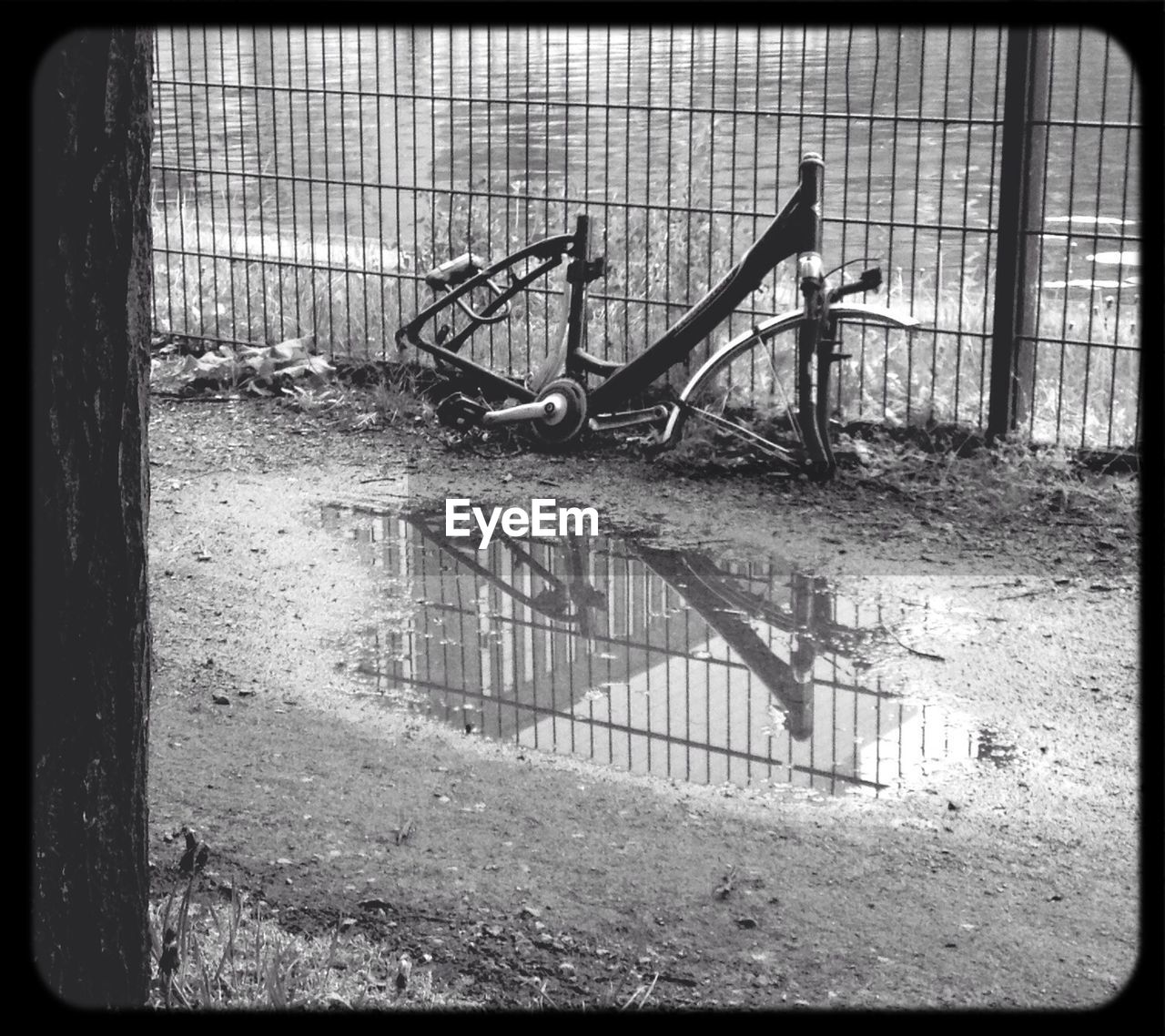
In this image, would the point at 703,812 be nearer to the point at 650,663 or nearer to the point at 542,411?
the point at 650,663

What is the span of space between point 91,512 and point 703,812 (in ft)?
7.25

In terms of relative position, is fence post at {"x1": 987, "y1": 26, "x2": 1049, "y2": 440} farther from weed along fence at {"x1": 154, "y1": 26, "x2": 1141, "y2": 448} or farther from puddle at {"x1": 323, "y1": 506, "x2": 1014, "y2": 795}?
puddle at {"x1": 323, "y1": 506, "x2": 1014, "y2": 795}

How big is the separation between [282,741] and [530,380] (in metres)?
3.51

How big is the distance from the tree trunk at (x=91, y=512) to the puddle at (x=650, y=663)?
207 centimetres

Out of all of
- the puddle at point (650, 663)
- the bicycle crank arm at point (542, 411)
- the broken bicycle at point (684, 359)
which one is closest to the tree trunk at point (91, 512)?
the puddle at point (650, 663)

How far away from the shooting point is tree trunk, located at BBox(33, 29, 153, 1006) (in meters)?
2.97

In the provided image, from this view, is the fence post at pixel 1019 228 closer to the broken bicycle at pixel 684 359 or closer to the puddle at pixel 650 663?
the broken bicycle at pixel 684 359

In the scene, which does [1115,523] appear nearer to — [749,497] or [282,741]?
[749,497]

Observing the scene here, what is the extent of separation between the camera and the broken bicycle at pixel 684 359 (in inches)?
293

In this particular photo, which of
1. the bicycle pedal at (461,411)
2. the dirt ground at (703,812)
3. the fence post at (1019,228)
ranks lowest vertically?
the dirt ground at (703,812)

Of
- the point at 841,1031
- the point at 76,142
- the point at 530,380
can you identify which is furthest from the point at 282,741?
the point at 530,380

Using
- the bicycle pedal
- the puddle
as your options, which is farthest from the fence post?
the bicycle pedal

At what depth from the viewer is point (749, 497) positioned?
7465 mm

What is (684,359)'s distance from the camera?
26.8ft
